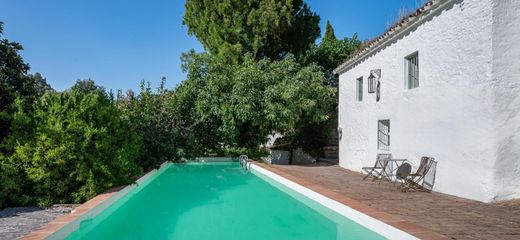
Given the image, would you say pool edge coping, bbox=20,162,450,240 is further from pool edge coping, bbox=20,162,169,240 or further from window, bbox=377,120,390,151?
window, bbox=377,120,390,151

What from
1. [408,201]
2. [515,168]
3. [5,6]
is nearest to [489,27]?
[515,168]

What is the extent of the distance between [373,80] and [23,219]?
11266 mm

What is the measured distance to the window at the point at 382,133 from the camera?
1343 cm

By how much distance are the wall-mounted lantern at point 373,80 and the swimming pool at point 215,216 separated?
470cm

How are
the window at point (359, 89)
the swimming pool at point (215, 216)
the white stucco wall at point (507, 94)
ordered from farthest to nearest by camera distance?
the window at point (359, 89) < the white stucco wall at point (507, 94) < the swimming pool at point (215, 216)

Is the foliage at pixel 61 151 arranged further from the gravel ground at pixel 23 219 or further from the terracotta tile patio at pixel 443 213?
the terracotta tile patio at pixel 443 213

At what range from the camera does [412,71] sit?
452 inches

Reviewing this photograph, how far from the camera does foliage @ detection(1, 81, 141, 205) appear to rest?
8.60 m

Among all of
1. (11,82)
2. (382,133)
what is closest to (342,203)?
(382,133)

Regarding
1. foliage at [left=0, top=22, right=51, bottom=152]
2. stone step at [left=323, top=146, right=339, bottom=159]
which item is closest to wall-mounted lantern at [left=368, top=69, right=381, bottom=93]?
stone step at [left=323, top=146, right=339, bottom=159]

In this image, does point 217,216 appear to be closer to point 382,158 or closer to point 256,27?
point 382,158

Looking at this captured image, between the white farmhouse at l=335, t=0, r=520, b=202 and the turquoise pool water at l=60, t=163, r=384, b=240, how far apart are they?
3360mm

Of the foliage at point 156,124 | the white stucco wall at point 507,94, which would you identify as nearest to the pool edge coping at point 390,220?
the white stucco wall at point 507,94

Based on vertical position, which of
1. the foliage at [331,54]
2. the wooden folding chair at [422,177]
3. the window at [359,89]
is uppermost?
the foliage at [331,54]
